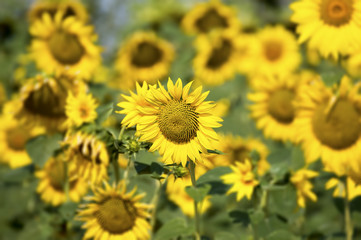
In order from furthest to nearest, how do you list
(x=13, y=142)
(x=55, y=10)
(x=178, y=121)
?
(x=55, y=10) → (x=13, y=142) → (x=178, y=121)

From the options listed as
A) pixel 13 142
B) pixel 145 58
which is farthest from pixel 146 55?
pixel 13 142

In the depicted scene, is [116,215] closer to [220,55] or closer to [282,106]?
[282,106]

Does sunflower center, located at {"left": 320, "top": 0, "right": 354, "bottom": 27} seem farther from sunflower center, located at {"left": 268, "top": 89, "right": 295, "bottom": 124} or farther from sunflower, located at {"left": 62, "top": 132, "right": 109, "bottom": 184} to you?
sunflower, located at {"left": 62, "top": 132, "right": 109, "bottom": 184}

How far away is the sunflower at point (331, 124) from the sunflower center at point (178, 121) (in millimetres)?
927

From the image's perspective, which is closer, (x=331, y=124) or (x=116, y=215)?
(x=116, y=215)

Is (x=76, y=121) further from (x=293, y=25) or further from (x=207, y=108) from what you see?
(x=293, y=25)

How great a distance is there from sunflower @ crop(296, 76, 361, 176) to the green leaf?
1257 mm

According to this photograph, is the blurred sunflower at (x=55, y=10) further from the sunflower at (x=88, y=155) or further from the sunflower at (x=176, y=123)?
the sunflower at (x=176, y=123)

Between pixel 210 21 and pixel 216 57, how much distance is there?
1.33 ft

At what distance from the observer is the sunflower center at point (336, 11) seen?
7.39 ft

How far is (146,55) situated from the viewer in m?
4.38

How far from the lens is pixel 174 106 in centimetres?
154

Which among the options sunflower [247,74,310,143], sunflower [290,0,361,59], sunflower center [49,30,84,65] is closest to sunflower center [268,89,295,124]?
sunflower [247,74,310,143]

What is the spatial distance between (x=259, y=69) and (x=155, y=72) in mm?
959
